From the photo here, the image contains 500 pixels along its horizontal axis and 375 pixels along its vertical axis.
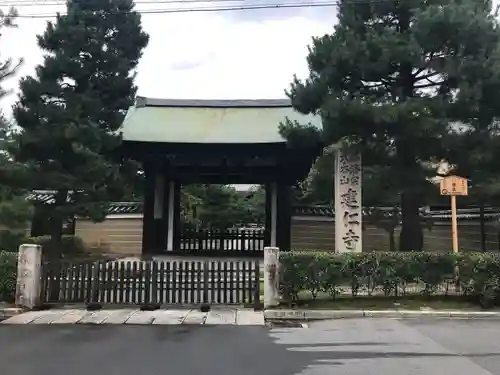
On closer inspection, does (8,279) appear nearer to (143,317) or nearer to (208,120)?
(143,317)

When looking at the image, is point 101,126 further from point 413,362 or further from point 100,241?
point 413,362

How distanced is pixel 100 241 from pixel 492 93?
16.9m

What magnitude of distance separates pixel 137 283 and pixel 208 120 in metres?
10.1

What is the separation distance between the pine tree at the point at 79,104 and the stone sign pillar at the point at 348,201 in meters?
6.58

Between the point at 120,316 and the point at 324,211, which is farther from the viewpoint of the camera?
the point at 324,211

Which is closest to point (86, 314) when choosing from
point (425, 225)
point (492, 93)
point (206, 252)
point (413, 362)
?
point (413, 362)

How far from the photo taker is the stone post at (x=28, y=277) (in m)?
10.9

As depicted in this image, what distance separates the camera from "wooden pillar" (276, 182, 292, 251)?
66.3 feet

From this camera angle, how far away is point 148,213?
66.6ft

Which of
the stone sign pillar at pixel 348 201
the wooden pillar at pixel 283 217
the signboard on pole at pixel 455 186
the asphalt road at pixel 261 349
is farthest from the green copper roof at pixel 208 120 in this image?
the asphalt road at pixel 261 349

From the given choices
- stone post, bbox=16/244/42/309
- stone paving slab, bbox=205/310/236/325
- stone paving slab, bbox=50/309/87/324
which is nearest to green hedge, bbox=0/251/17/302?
stone post, bbox=16/244/42/309

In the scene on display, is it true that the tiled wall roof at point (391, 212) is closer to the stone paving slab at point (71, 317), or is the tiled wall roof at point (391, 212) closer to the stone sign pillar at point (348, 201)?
the stone sign pillar at point (348, 201)

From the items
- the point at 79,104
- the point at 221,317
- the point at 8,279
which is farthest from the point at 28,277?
the point at 79,104

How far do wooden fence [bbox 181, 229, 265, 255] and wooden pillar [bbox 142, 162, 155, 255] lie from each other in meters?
3.17
